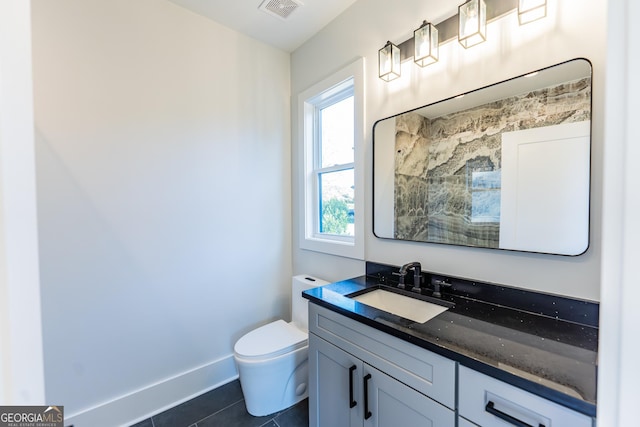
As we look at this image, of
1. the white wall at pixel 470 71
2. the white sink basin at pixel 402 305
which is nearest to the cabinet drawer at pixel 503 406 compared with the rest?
the white sink basin at pixel 402 305

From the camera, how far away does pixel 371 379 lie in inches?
43.7

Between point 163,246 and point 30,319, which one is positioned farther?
point 163,246

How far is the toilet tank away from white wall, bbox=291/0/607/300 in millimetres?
114

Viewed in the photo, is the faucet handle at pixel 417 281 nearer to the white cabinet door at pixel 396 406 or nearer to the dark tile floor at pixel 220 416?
the white cabinet door at pixel 396 406

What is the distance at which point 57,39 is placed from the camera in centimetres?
142

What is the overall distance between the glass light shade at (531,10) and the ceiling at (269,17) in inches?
43.1

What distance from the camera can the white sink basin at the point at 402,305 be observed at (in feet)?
4.19

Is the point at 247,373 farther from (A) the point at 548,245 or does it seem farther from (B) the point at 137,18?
(B) the point at 137,18

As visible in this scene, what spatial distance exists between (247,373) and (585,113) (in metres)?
2.03

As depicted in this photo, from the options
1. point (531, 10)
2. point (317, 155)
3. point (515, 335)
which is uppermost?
point (531, 10)

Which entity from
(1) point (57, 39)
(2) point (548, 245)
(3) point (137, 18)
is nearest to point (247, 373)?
(2) point (548, 245)

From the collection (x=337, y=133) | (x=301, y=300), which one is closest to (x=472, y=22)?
(x=337, y=133)

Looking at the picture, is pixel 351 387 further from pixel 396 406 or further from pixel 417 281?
pixel 417 281

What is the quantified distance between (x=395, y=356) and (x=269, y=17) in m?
2.23
